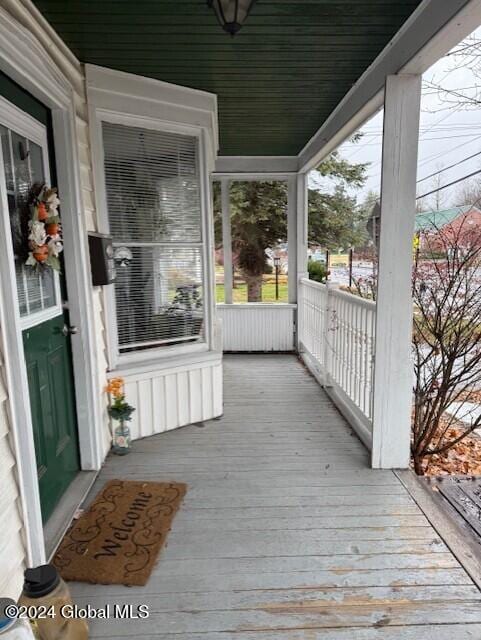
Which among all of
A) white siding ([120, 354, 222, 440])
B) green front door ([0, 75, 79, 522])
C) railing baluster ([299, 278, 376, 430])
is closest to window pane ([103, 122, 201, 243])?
green front door ([0, 75, 79, 522])

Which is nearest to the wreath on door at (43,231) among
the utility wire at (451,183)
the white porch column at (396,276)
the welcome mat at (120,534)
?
the welcome mat at (120,534)

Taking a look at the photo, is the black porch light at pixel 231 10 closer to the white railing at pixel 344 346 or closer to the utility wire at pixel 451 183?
the white railing at pixel 344 346

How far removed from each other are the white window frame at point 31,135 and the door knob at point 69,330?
0.31 feet

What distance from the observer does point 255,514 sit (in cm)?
213

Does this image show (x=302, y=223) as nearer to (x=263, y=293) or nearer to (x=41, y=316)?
(x=263, y=293)

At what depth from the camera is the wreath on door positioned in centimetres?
183

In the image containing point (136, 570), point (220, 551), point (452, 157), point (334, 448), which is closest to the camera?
point (136, 570)

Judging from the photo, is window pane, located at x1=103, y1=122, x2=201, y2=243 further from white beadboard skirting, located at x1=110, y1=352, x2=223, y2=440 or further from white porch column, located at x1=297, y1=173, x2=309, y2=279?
white porch column, located at x1=297, y1=173, x2=309, y2=279

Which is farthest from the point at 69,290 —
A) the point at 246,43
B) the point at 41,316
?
the point at 246,43

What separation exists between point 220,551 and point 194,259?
6.71 feet

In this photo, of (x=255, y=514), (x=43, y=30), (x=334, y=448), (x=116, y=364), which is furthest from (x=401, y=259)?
(x=43, y=30)

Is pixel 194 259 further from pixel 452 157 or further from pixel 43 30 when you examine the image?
pixel 452 157

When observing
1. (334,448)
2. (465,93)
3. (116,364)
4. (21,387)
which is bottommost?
(334,448)

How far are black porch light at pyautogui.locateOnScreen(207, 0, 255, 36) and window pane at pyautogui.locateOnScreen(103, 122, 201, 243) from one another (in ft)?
4.57
